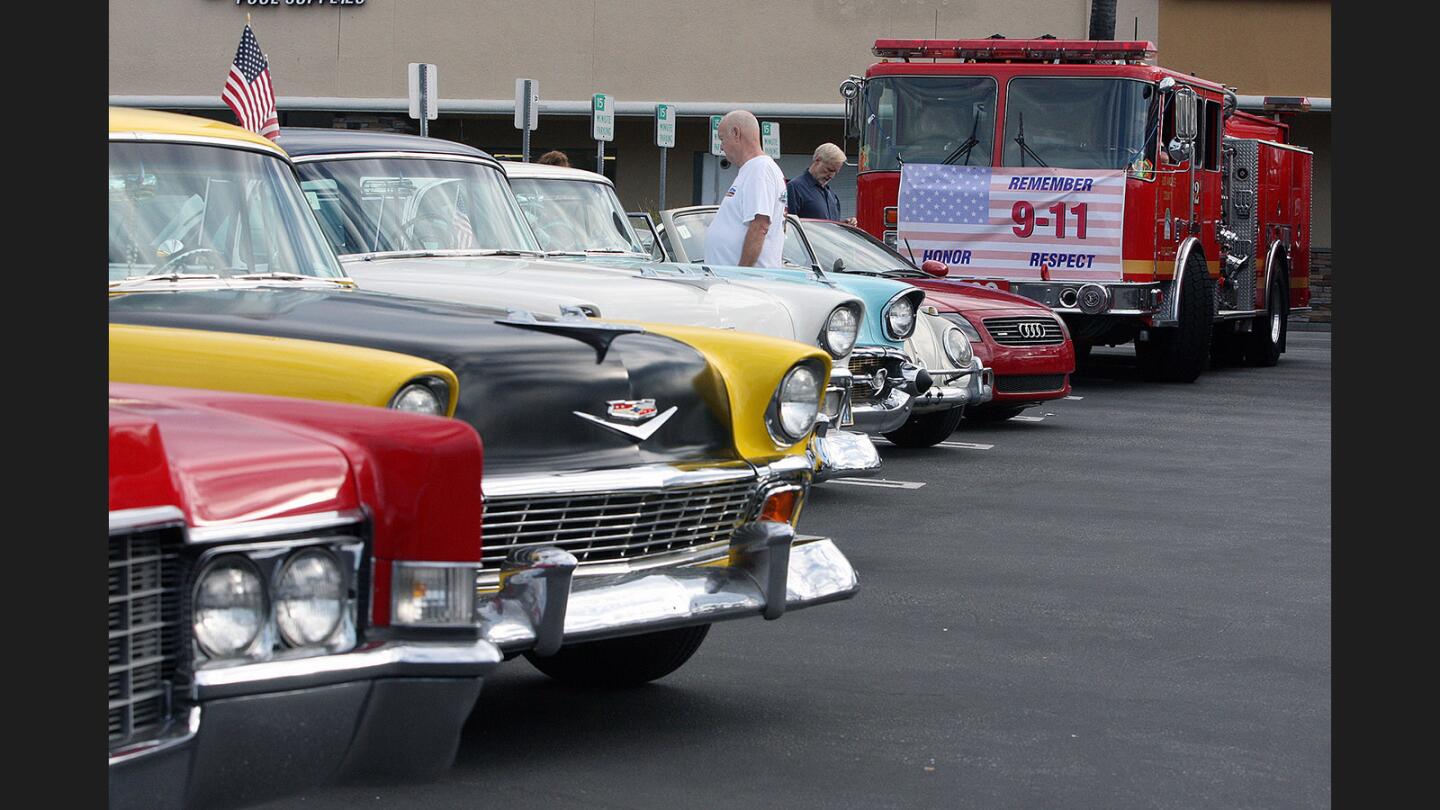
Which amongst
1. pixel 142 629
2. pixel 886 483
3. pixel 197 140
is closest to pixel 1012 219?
pixel 886 483

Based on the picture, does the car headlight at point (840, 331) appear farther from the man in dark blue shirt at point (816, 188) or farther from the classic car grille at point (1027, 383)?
the man in dark blue shirt at point (816, 188)

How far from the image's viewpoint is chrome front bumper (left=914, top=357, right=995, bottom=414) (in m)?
11.8

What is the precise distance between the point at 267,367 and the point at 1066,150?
43.8 ft

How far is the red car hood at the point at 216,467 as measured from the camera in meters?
2.84

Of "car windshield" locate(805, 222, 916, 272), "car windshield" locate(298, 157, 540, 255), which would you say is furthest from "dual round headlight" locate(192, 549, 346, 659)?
"car windshield" locate(805, 222, 916, 272)

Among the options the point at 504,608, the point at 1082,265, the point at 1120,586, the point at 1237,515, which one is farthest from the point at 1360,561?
the point at 1082,265

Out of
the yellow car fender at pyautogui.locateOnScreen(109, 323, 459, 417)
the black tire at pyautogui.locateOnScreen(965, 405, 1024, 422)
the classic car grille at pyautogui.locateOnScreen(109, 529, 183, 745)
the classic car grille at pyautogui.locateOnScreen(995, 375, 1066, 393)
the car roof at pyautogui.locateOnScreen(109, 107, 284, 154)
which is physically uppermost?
the car roof at pyautogui.locateOnScreen(109, 107, 284, 154)

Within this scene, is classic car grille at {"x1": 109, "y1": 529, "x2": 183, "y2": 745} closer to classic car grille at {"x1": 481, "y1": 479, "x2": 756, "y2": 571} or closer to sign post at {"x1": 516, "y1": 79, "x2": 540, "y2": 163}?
classic car grille at {"x1": 481, "y1": 479, "x2": 756, "y2": 571}

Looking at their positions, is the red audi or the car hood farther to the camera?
the red audi

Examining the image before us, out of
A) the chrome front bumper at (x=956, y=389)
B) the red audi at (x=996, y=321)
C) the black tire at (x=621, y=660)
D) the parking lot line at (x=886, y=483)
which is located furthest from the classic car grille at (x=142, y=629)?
the red audi at (x=996, y=321)

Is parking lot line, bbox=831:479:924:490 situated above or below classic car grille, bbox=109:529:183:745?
below

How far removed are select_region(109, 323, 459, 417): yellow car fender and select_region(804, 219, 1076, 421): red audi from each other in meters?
8.52

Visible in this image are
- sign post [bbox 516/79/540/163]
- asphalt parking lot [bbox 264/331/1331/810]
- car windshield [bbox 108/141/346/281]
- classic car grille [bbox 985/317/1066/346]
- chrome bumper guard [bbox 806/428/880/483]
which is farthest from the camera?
sign post [bbox 516/79/540/163]

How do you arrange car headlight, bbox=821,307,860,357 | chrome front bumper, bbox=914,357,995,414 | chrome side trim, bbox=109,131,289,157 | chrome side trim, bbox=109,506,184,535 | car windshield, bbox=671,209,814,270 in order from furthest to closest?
chrome front bumper, bbox=914,357,995,414 → car windshield, bbox=671,209,814,270 → car headlight, bbox=821,307,860,357 → chrome side trim, bbox=109,131,289,157 → chrome side trim, bbox=109,506,184,535
